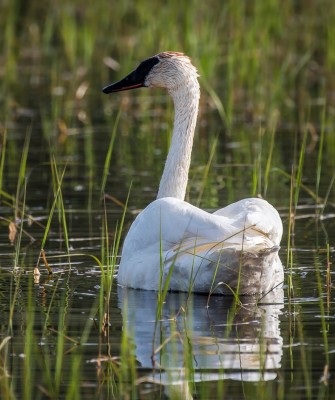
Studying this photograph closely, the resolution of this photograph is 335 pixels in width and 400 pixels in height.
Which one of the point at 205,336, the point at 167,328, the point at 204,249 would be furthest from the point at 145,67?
the point at 205,336

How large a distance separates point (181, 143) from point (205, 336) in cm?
265

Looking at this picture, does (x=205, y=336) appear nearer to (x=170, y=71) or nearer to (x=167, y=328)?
(x=167, y=328)

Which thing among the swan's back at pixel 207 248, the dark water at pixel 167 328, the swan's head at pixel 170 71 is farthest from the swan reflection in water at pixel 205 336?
the swan's head at pixel 170 71

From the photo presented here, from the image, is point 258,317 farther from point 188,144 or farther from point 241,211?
point 188,144

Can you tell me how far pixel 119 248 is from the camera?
9758 millimetres

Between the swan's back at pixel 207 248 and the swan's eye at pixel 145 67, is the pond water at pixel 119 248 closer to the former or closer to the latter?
the swan's back at pixel 207 248

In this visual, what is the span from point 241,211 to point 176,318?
114 cm

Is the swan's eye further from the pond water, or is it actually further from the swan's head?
the pond water

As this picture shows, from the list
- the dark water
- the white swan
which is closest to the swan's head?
the dark water

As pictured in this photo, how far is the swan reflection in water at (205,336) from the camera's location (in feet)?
19.6

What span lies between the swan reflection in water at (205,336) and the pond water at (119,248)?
1cm

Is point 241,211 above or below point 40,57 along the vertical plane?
below

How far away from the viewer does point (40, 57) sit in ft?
65.2

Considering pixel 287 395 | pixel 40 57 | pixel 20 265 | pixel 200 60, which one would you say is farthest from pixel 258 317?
pixel 40 57
